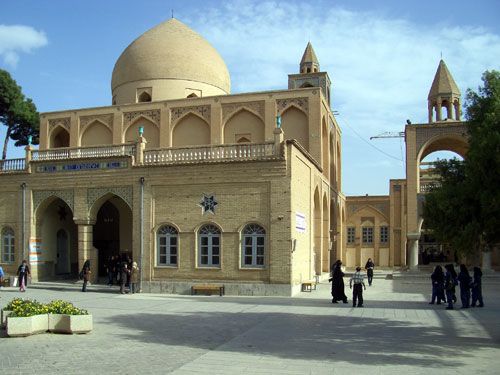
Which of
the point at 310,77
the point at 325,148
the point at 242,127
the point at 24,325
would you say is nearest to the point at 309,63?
the point at 310,77

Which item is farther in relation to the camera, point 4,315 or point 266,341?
point 4,315

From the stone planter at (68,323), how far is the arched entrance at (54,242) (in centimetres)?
1400

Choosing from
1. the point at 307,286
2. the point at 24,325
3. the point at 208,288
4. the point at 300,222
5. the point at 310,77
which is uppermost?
the point at 310,77

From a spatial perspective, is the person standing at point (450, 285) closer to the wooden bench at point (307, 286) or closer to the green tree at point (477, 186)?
the green tree at point (477, 186)

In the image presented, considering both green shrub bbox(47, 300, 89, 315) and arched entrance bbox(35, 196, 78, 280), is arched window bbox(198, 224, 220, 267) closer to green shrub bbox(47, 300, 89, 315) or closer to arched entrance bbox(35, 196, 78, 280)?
arched entrance bbox(35, 196, 78, 280)

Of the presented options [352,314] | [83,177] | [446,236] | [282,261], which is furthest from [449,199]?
[83,177]

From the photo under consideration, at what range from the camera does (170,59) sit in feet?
107

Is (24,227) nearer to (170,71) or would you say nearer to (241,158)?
(241,158)

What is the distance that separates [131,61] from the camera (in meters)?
33.6

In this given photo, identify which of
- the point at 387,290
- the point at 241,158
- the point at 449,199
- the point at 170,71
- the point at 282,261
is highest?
the point at 170,71

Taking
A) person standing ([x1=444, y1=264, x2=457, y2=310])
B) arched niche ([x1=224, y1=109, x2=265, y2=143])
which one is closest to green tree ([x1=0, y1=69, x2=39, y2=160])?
arched niche ([x1=224, y1=109, x2=265, y2=143])

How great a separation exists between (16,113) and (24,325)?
31751mm

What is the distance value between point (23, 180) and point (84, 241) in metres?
4.19

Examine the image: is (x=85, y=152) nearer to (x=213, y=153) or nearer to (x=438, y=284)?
(x=213, y=153)
